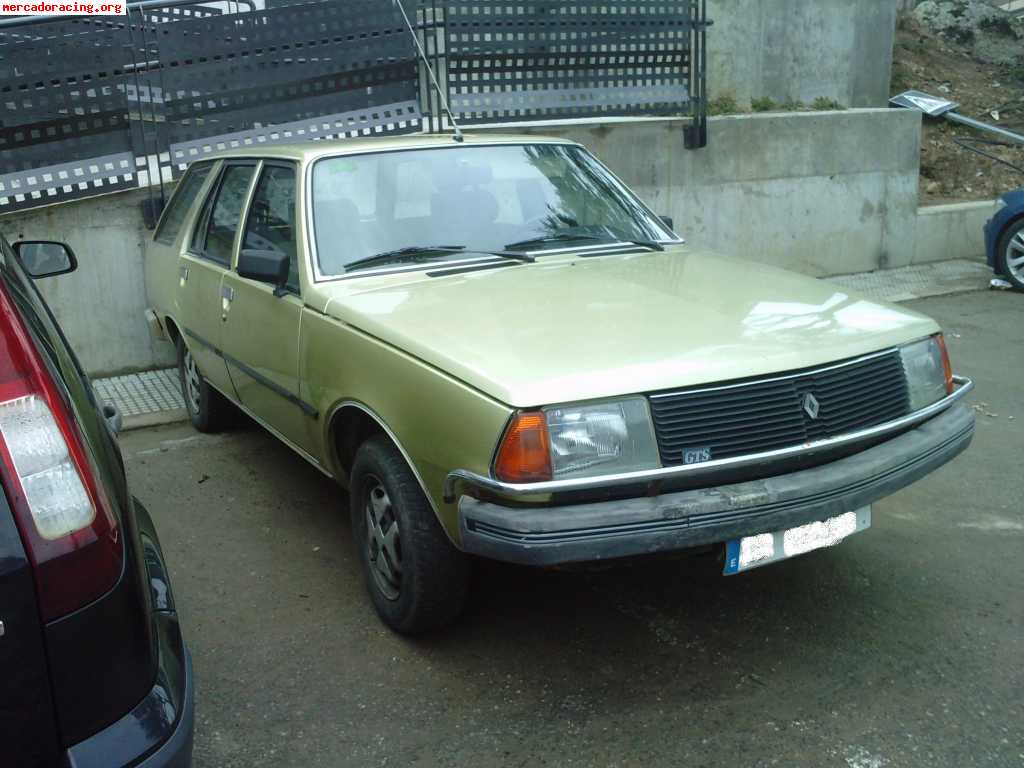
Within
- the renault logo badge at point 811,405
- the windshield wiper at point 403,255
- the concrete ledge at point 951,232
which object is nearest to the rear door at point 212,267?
the windshield wiper at point 403,255

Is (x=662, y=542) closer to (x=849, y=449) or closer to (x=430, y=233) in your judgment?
(x=849, y=449)

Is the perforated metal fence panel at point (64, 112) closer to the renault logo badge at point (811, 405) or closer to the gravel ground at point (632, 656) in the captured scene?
the gravel ground at point (632, 656)

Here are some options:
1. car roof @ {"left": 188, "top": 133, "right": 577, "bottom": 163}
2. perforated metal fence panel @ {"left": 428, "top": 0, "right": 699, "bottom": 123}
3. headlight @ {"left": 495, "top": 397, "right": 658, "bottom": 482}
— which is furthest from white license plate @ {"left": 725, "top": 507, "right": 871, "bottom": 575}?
perforated metal fence panel @ {"left": 428, "top": 0, "right": 699, "bottom": 123}

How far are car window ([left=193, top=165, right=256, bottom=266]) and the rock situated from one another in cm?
1421

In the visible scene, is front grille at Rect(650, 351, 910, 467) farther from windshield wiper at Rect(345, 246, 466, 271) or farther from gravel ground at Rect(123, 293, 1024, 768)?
windshield wiper at Rect(345, 246, 466, 271)

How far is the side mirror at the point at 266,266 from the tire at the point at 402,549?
842 mm

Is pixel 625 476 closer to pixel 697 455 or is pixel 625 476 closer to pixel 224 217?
pixel 697 455

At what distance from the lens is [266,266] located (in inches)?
161

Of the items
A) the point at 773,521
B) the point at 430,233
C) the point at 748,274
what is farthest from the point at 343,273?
the point at 773,521

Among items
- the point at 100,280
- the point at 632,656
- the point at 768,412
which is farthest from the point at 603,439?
the point at 100,280

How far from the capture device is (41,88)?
7.09m

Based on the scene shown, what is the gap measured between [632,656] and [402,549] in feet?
2.76

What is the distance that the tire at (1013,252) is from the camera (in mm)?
9703

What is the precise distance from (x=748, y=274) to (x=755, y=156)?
585 cm
